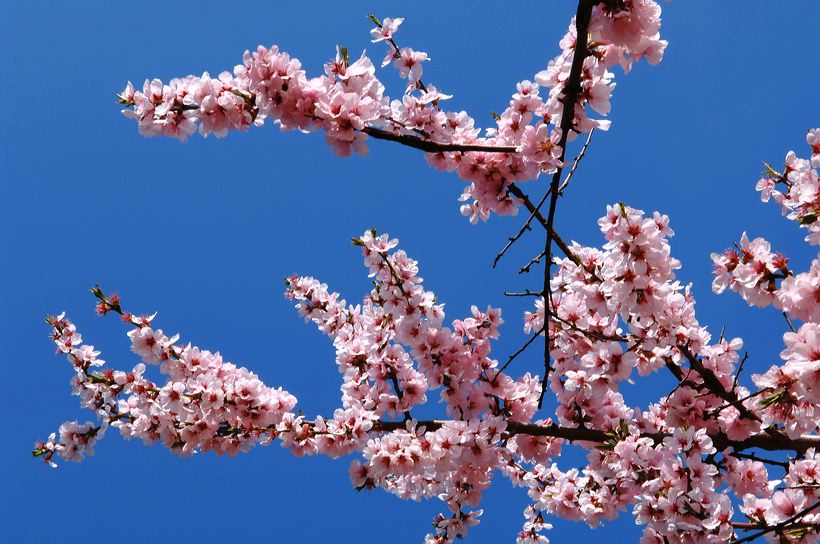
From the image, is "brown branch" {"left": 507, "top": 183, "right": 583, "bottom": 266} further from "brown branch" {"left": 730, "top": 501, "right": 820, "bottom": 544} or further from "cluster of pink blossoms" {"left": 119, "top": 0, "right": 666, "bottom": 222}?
"brown branch" {"left": 730, "top": 501, "right": 820, "bottom": 544}

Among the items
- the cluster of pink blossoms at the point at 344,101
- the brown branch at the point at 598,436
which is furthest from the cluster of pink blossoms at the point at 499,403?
the cluster of pink blossoms at the point at 344,101

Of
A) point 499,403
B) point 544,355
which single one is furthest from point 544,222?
point 499,403

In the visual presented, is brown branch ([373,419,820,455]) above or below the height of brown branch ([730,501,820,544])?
above

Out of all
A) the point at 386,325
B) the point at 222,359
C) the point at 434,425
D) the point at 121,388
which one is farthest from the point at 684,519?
the point at 121,388

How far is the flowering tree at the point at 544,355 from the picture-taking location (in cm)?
383

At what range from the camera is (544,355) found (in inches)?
195

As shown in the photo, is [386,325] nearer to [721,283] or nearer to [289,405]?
[289,405]

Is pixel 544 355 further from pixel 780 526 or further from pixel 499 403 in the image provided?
pixel 780 526

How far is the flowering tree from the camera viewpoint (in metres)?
3.83

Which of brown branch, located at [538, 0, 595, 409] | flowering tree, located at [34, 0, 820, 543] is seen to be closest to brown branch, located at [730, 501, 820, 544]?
flowering tree, located at [34, 0, 820, 543]

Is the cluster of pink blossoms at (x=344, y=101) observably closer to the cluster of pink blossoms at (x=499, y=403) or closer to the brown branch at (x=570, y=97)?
the brown branch at (x=570, y=97)

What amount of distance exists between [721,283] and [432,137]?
8.03ft

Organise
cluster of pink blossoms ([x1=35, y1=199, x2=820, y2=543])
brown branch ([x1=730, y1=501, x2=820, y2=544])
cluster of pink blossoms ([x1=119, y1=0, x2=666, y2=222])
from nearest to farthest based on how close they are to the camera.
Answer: brown branch ([x1=730, y1=501, x2=820, y2=544]) < cluster of pink blossoms ([x1=119, y1=0, x2=666, y2=222]) < cluster of pink blossoms ([x1=35, y1=199, x2=820, y2=543])

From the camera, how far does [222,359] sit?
19.4 feet
